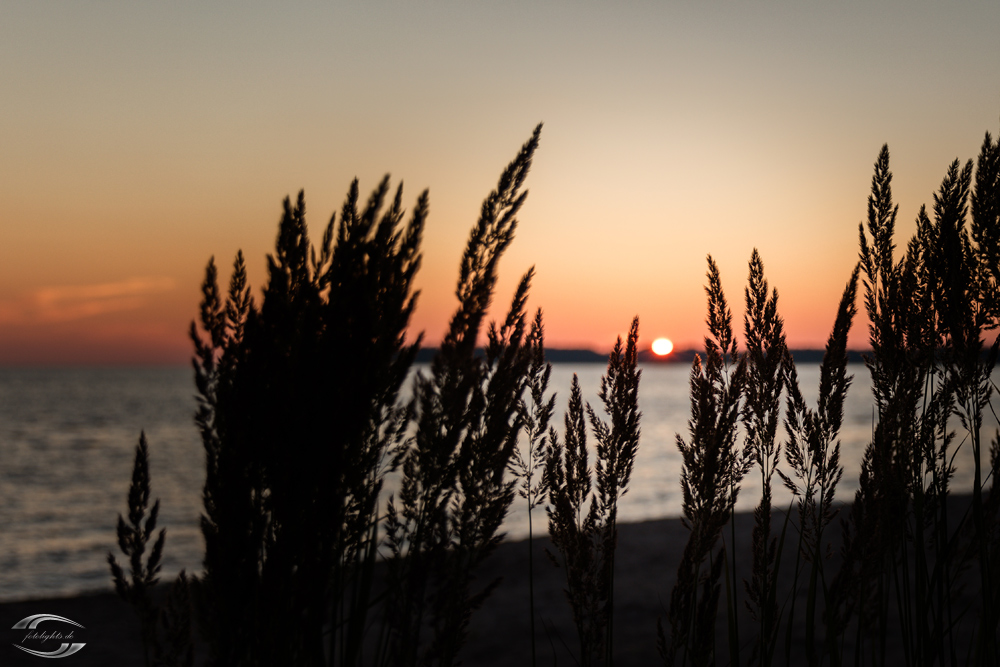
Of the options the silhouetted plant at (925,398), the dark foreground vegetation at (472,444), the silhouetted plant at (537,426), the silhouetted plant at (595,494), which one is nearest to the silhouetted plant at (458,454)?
the dark foreground vegetation at (472,444)

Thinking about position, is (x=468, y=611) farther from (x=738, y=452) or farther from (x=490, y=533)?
(x=738, y=452)

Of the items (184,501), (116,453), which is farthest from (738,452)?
(116,453)

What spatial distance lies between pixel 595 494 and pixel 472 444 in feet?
2.15

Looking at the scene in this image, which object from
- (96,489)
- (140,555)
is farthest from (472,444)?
(96,489)

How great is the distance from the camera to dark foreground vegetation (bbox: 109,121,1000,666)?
4.31 feet

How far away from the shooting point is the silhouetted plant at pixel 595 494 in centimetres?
206

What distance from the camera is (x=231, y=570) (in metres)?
1.29

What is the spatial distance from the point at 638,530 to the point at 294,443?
10971mm

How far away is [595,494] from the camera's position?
2.03 m

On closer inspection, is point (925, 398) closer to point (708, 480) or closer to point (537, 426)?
point (708, 480)

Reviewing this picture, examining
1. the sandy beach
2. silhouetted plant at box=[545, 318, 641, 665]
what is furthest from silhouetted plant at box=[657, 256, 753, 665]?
the sandy beach

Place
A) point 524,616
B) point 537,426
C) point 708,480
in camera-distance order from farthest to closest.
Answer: point 524,616 < point 537,426 < point 708,480

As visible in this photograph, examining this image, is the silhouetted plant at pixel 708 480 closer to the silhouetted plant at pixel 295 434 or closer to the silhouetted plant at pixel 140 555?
the silhouetted plant at pixel 295 434

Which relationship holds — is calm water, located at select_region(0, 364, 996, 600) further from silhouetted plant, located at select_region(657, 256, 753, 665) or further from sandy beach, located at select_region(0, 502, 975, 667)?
sandy beach, located at select_region(0, 502, 975, 667)
